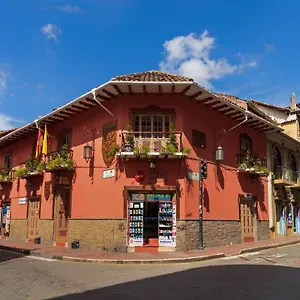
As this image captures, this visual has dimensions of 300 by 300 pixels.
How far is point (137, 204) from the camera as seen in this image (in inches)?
615

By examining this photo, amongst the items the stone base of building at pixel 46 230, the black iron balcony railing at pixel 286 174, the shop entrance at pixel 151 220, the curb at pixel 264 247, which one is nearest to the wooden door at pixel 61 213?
the stone base of building at pixel 46 230

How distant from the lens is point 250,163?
752 inches

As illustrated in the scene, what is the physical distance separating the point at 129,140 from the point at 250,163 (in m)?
7.18

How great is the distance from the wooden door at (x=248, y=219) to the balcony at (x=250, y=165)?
158cm

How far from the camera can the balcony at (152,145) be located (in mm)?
15016

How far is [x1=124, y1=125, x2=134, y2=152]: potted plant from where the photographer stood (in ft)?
50.1

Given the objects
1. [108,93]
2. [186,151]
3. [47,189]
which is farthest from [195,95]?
[47,189]

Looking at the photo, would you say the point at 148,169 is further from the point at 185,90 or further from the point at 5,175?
the point at 5,175

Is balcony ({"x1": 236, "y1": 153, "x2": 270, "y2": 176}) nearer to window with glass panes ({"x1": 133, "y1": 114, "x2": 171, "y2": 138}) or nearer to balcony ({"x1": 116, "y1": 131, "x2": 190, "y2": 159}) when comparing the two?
balcony ({"x1": 116, "y1": 131, "x2": 190, "y2": 159})

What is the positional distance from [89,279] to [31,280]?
4.75 ft

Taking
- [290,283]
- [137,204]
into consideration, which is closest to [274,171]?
[137,204]

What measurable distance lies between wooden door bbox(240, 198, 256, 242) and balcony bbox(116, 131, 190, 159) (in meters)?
5.80

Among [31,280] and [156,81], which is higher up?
[156,81]

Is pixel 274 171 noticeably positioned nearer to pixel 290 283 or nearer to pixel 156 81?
pixel 156 81
